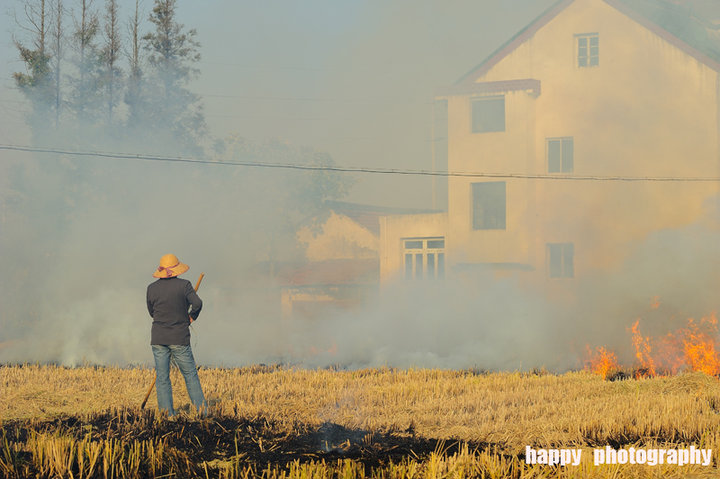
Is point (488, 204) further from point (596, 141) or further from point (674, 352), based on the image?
point (674, 352)

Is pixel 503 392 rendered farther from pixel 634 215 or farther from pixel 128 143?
pixel 128 143

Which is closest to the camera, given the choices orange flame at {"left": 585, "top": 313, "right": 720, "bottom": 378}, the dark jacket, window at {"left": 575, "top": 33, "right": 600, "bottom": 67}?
the dark jacket

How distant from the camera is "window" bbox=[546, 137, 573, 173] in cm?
2588

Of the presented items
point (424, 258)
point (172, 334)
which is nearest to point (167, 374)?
point (172, 334)

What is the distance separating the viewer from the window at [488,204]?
2638cm

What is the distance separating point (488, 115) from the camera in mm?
26828

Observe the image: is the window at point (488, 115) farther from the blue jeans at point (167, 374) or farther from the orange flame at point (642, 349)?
the blue jeans at point (167, 374)

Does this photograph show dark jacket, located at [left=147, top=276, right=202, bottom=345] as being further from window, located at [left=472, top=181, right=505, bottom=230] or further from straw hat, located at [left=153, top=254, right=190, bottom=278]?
window, located at [left=472, top=181, right=505, bottom=230]

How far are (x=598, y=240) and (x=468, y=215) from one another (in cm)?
429

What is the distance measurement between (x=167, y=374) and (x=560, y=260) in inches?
722

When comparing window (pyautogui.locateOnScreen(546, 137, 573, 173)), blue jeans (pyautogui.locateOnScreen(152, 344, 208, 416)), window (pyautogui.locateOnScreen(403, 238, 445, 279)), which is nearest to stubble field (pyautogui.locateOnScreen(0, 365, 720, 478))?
blue jeans (pyautogui.locateOnScreen(152, 344, 208, 416))

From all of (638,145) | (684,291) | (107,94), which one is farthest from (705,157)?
(107,94)

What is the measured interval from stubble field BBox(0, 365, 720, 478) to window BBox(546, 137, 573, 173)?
13.8 metres

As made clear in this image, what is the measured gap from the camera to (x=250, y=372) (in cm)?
1378
